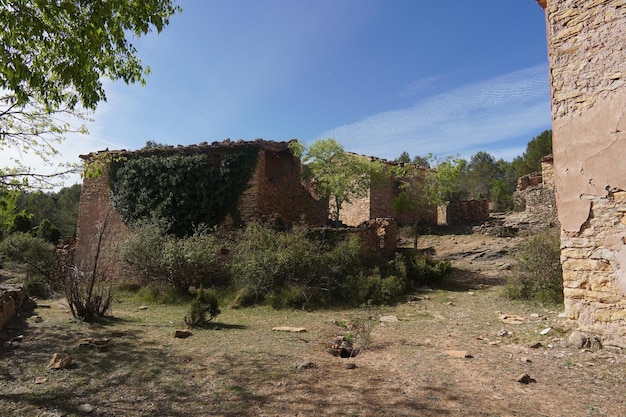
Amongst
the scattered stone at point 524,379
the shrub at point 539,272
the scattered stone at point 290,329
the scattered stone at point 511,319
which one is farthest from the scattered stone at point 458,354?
the shrub at point 539,272

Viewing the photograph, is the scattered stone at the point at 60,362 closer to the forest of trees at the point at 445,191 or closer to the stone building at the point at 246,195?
the forest of trees at the point at 445,191

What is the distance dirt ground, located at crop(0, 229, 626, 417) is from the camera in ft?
11.7

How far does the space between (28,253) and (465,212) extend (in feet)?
64.4

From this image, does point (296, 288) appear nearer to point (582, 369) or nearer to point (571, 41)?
point (582, 369)

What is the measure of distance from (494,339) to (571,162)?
2.83 m

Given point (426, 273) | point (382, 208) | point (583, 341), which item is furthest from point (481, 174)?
point (583, 341)

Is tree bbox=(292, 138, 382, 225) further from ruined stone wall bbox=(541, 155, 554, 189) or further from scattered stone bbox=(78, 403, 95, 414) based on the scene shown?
scattered stone bbox=(78, 403, 95, 414)

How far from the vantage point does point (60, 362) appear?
4637 mm

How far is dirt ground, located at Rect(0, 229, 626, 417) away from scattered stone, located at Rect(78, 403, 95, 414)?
0.02 meters

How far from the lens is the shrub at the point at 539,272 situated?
316 inches

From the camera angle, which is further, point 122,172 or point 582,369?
point 122,172

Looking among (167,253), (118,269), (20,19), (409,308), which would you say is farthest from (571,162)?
(118,269)

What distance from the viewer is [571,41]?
5.67 meters

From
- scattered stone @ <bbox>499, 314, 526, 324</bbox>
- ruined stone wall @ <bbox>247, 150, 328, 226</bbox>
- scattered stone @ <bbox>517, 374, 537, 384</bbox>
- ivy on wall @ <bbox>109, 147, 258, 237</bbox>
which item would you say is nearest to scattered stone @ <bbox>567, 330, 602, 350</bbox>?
scattered stone @ <bbox>499, 314, 526, 324</bbox>
